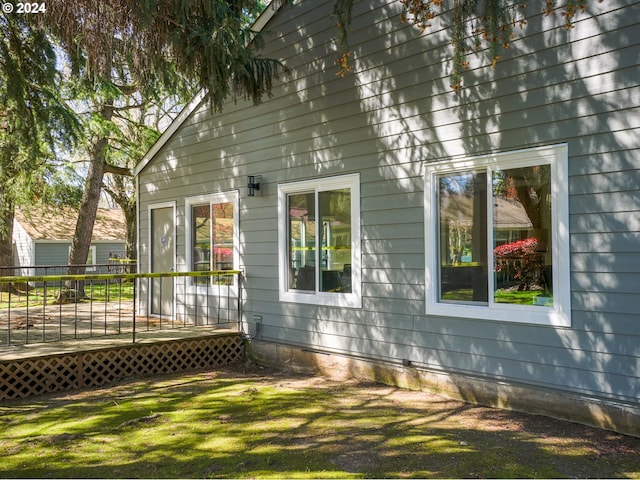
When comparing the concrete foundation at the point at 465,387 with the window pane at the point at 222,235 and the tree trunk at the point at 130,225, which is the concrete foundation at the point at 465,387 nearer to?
the window pane at the point at 222,235

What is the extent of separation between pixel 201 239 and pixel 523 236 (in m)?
5.51

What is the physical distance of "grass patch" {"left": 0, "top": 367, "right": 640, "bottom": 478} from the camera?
3.71 m

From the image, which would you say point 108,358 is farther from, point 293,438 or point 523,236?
point 523,236

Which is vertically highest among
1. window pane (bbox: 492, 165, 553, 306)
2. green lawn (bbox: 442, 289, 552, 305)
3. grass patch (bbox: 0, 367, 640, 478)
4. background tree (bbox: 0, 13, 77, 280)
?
background tree (bbox: 0, 13, 77, 280)

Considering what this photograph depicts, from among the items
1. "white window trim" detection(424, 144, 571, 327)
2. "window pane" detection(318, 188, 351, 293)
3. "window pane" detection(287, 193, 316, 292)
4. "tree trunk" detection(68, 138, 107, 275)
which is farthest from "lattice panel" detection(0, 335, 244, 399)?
"tree trunk" detection(68, 138, 107, 275)

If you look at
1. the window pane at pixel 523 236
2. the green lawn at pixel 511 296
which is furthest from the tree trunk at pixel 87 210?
the window pane at pixel 523 236

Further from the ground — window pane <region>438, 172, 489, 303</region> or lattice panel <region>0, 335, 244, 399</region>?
window pane <region>438, 172, 489, 303</region>

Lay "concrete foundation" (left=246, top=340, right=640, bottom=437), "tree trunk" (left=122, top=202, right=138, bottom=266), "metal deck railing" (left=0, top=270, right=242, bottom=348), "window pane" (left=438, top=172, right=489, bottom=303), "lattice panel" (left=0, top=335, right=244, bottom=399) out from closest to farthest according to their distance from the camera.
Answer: "concrete foundation" (left=246, top=340, right=640, bottom=437) → "window pane" (left=438, top=172, right=489, bottom=303) → "lattice panel" (left=0, top=335, right=244, bottom=399) → "metal deck railing" (left=0, top=270, right=242, bottom=348) → "tree trunk" (left=122, top=202, right=138, bottom=266)

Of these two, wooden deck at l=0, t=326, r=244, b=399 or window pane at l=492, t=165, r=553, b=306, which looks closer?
window pane at l=492, t=165, r=553, b=306

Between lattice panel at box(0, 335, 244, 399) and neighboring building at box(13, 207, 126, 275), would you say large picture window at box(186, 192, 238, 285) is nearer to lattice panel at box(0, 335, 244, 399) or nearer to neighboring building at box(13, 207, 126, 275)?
lattice panel at box(0, 335, 244, 399)

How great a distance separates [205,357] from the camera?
24.7 feet

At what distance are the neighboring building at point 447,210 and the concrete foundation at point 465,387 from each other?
0.02m

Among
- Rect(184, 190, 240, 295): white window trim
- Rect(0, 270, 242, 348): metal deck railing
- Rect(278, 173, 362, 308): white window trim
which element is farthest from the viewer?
Rect(184, 190, 240, 295): white window trim

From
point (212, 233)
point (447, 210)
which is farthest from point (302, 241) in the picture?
point (447, 210)
